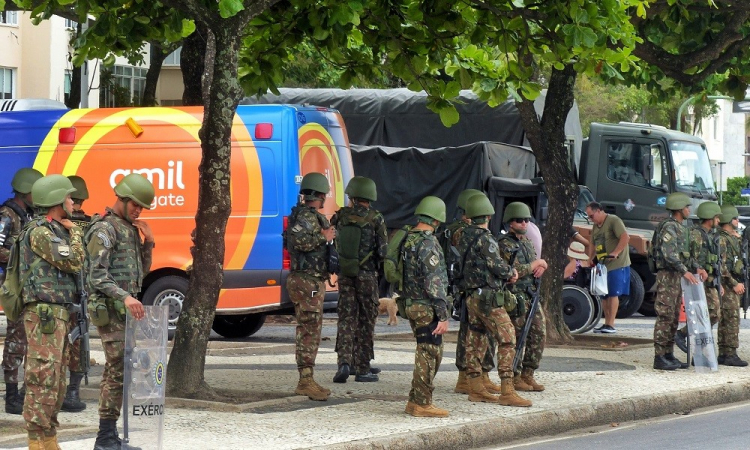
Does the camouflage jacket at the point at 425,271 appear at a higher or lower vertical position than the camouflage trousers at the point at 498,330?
higher

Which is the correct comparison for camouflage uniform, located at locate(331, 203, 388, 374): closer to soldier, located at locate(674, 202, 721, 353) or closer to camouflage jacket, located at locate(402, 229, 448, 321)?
camouflage jacket, located at locate(402, 229, 448, 321)

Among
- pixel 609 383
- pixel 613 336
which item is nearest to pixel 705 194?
pixel 613 336

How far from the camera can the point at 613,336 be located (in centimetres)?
1641

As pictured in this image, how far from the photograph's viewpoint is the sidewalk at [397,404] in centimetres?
862

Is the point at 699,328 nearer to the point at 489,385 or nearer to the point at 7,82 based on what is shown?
the point at 489,385

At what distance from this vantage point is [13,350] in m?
9.75

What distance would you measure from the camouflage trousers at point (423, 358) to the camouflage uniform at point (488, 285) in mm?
836

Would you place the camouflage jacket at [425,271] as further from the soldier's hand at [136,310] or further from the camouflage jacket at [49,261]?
the camouflage jacket at [49,261]

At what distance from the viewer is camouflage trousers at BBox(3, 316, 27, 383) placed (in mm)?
9711

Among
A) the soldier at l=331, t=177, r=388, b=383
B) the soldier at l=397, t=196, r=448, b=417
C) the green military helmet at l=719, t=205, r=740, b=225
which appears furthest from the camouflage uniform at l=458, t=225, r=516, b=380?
the green military helmet at l=719, t=205, r=740, b=225

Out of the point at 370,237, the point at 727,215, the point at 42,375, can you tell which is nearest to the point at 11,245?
the point at 42,375

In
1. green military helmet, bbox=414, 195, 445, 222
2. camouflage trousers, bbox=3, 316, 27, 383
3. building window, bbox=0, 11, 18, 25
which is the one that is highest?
building window, bbox=0, 11, 18, 25

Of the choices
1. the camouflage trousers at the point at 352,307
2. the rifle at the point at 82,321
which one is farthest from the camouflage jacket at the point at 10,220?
the camouflage trousers at the point at 352,307

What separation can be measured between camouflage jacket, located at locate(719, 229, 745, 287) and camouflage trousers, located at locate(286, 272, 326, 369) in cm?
521
